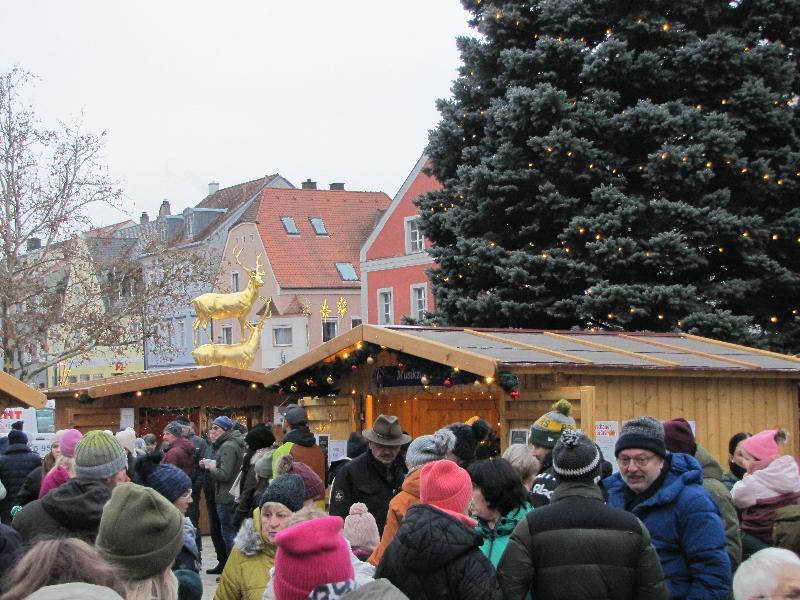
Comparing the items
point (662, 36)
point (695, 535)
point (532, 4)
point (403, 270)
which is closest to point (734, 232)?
point (662, 36)

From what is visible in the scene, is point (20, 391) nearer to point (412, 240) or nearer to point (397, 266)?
point (412, 240)

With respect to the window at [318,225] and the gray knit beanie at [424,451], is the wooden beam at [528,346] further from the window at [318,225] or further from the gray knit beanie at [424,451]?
the window at [318,225]

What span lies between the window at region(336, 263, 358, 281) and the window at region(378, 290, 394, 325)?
461 inches

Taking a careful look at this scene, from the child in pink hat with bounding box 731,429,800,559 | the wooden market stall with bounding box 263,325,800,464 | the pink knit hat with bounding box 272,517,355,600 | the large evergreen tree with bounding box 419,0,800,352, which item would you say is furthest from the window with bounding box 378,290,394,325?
the pink knit hat with bounding box 272,517,355,600

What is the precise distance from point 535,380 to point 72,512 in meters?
8.15

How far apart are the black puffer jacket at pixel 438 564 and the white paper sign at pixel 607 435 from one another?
7842 mm

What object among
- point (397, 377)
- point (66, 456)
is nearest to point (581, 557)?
point (66, 456)

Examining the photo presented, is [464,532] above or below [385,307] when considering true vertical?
→ below

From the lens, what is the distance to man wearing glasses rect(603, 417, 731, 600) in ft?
18.4

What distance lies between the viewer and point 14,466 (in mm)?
11188

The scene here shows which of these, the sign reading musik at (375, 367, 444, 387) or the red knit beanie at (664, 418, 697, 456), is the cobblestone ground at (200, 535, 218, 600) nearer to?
the sign reading musik at (375, 367, 444, 387)

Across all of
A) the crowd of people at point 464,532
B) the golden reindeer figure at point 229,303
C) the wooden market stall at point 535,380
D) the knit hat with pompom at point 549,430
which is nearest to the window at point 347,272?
the golden reindeer figure at point 229,303

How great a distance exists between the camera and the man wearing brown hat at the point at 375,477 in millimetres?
8742

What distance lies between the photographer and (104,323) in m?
33.7
